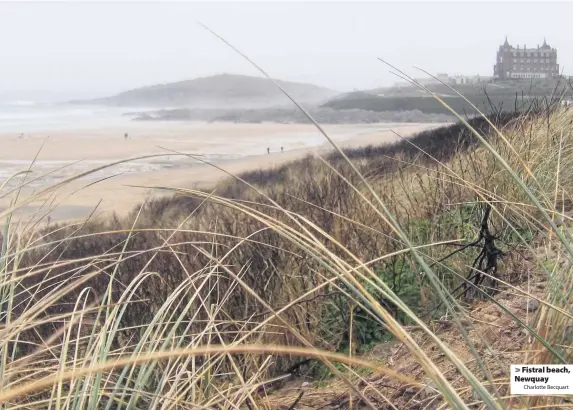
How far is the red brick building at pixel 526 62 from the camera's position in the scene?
7859 millimetres

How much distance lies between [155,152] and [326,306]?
18.5 meters

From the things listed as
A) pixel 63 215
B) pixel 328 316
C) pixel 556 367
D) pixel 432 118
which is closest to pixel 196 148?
pixel 432 118

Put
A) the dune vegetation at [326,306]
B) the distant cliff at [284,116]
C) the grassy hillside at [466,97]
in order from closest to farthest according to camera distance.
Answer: the dune vegetation at [326,306] → the grassy hillside at [466,97] → the distant cliff at [284,116]

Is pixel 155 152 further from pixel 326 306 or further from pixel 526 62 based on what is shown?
pixel 326 306

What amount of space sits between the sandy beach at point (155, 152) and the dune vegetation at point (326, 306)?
15.9ft

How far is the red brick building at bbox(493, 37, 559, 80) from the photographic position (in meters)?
7.86

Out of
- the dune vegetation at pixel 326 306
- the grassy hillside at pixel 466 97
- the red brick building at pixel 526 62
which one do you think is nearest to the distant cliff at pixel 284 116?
the grassy hillside at pixel 466 97

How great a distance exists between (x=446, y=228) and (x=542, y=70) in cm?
533

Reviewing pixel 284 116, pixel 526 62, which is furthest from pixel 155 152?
pixel 284 116

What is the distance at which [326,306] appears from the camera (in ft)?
9.87

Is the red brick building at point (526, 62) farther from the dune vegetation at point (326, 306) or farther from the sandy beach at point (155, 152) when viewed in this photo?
the dune vegetation at point (326, 306)

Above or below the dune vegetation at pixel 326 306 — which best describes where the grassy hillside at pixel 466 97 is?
above

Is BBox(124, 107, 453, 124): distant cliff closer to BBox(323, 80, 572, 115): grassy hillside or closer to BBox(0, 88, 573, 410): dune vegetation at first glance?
BBox(323, 80, 572, 115): grassy hillside

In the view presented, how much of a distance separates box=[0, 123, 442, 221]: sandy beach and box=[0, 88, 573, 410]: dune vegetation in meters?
4.85
